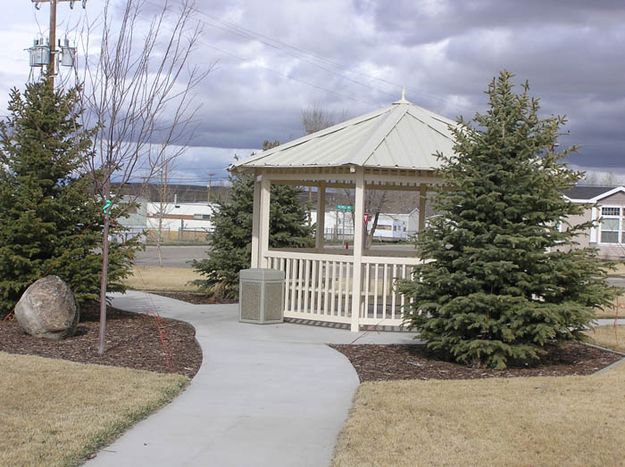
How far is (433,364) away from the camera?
9.26m

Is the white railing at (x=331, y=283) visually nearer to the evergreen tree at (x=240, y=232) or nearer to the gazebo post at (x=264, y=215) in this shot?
the gazebo post at (x=264, y=215)

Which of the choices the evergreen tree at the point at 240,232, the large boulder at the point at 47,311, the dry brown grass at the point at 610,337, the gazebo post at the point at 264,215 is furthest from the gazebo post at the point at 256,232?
the dry brown grass at the point at 610,337

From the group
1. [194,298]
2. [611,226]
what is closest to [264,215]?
[194,298]

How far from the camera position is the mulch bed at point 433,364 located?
8.65 metres

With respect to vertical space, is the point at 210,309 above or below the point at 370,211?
below

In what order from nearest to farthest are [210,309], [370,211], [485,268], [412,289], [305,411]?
[305,411]
[485,268]
[412,289]
[210,309]
[370,211]

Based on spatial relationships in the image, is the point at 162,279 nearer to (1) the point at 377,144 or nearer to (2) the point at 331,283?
(2) the point at 331,283

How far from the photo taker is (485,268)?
8.48 metres

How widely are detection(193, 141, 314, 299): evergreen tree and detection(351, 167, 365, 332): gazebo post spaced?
450cm

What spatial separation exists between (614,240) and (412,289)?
3803 cm

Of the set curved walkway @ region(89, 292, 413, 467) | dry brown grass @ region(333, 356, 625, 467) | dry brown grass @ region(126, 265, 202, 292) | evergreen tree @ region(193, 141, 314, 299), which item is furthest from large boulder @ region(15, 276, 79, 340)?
dry brown grass @ region(126, 265, 202, 292)

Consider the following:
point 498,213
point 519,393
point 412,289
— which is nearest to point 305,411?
point 519,393

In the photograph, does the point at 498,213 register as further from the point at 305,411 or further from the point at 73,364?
the point at 73,364

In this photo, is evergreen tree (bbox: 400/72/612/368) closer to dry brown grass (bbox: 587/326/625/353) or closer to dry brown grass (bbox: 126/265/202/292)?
dry brown grass (bbox: 587/326/625/353)
